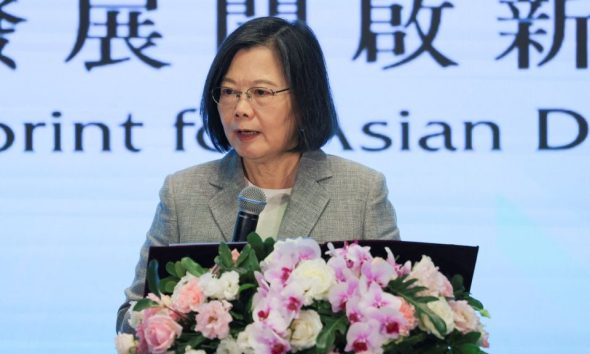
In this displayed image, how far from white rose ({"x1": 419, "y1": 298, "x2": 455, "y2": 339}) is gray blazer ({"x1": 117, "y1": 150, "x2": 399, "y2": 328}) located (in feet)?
2.29

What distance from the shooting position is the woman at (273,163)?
2.00 meters

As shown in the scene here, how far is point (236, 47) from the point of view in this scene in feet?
6.65

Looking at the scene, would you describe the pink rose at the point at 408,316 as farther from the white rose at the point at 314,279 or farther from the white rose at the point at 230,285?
the white rose at the point at 230,285

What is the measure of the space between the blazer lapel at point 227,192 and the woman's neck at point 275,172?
0.10 feet

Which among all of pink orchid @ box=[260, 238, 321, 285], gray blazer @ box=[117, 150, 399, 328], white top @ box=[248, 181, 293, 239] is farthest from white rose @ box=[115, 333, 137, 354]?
white top @ box=[248, 181, 293, 239]

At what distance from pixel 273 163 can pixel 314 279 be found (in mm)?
856

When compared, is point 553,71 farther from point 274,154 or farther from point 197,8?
point 274,154

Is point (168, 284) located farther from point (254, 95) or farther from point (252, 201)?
point (254, 95)

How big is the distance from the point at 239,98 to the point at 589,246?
162cm

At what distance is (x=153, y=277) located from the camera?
57.1 inches

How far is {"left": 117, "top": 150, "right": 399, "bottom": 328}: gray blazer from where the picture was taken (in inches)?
81.3

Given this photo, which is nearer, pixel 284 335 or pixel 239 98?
pixel 284 335

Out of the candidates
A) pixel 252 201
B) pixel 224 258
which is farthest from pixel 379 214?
pixel 224 258

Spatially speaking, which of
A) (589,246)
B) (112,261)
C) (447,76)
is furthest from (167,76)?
(589,246)
